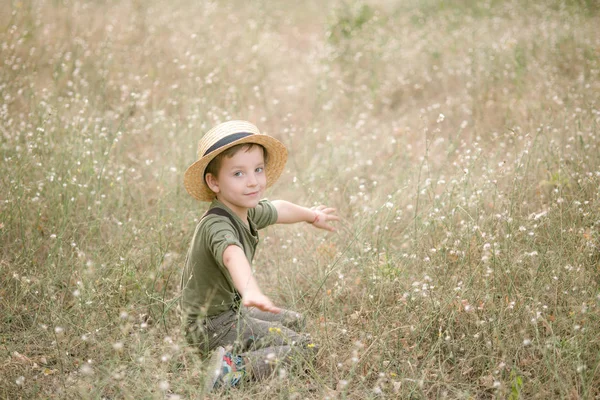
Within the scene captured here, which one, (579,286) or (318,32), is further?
(318,32)

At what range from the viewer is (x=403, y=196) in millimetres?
4664

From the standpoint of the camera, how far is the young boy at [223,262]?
9.95ft

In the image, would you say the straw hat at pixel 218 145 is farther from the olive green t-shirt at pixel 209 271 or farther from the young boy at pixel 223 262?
the olive green t-shirt at pixel 209 271

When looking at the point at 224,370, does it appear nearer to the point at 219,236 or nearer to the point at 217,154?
the point at 219,236

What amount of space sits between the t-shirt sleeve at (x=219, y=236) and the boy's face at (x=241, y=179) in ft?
0.51

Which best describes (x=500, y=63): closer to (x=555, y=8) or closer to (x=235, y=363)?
(x=555, y=8)

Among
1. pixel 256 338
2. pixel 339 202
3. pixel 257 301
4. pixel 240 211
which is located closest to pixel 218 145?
pixel 240 211

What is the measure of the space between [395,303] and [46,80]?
5.11 metres

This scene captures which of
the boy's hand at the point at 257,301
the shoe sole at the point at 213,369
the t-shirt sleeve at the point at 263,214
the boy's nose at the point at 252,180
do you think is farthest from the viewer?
the t-shirt sleeve at the point at 263,214

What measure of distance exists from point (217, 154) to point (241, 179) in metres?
0.20

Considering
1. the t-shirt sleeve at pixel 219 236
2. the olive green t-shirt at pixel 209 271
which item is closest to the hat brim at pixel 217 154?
the olive green t-shirt at pixel 209 271

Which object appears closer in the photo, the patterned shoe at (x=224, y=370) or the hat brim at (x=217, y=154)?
the patterned shoe at (x=224, y=370)

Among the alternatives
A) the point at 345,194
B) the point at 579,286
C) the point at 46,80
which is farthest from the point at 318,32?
the point at 579,286

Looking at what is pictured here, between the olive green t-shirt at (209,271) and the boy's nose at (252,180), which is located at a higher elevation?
the boy's nose at (252,180)
